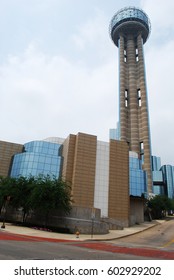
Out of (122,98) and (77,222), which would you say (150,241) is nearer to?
(77,222)

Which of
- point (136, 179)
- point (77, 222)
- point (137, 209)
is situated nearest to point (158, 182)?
point (136, 179)

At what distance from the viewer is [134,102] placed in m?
121

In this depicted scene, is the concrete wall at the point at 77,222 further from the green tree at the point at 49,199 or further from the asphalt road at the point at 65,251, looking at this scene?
the asphalt road at the point at 65,251

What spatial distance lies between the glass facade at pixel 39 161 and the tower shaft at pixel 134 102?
57.7m

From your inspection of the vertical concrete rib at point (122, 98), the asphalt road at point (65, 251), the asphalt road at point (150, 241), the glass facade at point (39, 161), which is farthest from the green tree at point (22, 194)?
the vertical concrete rib at point (122, 98)

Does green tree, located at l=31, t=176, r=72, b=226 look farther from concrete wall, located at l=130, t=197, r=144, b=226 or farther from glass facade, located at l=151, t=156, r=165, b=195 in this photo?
glass facade, located at l=151, t=156, r=165, b=195

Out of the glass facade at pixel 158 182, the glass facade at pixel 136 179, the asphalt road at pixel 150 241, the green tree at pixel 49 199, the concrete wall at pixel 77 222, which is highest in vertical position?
the glass facade at pixel 158 182

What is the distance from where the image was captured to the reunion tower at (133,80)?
113 meters

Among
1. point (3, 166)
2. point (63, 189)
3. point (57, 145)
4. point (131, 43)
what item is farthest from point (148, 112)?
point (63, 189)

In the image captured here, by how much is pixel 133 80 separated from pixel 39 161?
86272 millimetres

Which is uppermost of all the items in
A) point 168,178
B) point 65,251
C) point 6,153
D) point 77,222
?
point 168,178

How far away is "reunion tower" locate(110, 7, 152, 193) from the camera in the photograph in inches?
4441

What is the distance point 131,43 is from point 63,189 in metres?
131

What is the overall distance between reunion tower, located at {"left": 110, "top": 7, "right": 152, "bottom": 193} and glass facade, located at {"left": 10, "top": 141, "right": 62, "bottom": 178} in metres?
57.6
